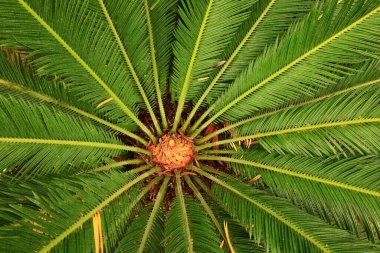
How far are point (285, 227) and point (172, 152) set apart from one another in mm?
759

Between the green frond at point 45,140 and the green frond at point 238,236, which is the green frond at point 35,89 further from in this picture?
the green frond at point 238,236

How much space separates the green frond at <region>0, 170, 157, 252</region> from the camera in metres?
1.49

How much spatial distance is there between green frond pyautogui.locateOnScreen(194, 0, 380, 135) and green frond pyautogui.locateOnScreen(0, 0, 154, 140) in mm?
592

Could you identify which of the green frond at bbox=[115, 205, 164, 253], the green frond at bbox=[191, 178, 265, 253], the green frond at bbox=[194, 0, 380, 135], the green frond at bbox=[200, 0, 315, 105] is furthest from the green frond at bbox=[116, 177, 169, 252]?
the green frond at bbox=[200, 0, 315, 105]

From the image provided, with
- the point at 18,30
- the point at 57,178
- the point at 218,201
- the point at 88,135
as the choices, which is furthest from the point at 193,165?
the point at 18,30

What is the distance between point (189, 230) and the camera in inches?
73.4

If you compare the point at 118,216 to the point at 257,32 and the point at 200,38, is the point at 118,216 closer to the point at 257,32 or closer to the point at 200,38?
the point at 200,38

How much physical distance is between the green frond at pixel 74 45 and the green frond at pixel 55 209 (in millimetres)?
434

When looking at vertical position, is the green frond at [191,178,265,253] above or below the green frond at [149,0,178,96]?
below

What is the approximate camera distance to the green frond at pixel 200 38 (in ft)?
6.56

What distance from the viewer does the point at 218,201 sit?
2.17m

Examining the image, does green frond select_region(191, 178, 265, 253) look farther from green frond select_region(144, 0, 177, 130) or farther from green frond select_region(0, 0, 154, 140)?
green frond select_region(0, 0, 154, 140)

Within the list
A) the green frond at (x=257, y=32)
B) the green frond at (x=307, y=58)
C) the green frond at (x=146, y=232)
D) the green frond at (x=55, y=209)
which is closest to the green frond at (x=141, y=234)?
the green frond at (x=146, y=232)

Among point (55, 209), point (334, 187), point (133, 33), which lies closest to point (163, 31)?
point (133, 33)
